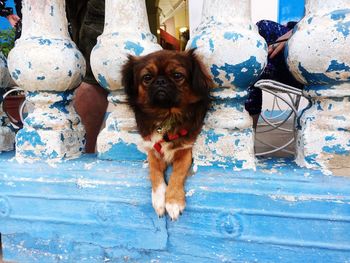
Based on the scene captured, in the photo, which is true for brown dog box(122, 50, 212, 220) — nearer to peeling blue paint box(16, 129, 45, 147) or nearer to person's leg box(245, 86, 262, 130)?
peeling blue paint box(16, 129, 45, 147)

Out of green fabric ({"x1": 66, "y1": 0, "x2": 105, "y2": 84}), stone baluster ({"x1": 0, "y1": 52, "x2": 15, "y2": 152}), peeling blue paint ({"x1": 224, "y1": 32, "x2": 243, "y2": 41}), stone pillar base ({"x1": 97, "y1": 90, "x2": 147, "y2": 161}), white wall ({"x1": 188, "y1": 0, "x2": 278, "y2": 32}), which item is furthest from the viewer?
white wall ({"x1": 188, "y1": 0, "x2": 278, "y2": 32})

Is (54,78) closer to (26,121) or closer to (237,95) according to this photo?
(26,121)

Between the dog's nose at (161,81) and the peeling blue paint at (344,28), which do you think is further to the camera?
the dog's nose at (161,81)

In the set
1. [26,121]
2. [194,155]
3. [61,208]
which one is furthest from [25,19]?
[194,155]

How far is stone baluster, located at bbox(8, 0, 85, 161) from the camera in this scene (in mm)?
1388

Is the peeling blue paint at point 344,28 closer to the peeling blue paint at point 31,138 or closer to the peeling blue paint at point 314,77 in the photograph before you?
the peeling blue paint at point 314,77

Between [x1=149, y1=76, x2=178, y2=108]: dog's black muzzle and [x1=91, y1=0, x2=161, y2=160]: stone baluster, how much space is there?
0.49 feet

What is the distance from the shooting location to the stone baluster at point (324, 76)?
1057 mm

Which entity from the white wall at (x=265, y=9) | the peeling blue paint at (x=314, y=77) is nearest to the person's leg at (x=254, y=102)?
the peeling blue paint at (x=314, y=77)

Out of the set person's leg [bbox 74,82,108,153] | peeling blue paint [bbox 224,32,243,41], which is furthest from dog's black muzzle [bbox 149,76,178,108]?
person's leg [bbox 74,82,108,153]

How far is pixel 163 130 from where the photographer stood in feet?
4.55

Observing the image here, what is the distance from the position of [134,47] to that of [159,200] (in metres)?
0.65

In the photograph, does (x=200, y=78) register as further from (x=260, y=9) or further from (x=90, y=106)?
(x=260, y=9)

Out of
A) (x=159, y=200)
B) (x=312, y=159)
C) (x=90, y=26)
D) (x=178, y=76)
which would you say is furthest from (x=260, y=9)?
(x=159, y=200)
